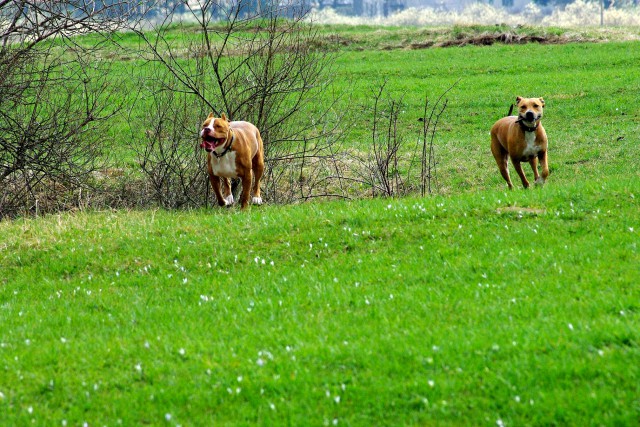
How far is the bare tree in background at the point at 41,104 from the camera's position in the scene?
1341 cm

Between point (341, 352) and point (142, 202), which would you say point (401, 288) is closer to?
point (341, 352)

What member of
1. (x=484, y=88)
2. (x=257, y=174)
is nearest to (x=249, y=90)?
(x=257, y=174)

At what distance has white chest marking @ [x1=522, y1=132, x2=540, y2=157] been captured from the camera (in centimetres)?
1341

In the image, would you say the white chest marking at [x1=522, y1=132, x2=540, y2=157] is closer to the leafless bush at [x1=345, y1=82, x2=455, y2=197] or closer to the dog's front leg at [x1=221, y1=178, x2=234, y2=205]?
the leafless bush at [x1=345, y1=82, x2=455, y2=197]

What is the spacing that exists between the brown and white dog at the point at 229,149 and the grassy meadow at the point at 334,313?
56 cm

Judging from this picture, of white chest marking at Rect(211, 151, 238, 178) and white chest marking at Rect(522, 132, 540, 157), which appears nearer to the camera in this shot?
white chest marking at Rect(211, 151, 238, 178)

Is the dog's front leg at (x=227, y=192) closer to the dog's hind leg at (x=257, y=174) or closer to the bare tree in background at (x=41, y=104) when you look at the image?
the dog's hind leg at (x=257, y=174)

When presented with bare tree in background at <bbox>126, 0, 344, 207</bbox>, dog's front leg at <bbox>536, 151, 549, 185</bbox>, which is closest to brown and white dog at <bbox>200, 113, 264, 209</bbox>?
bare tree in background at <bbox>126, 0, 344, 207</bbox>

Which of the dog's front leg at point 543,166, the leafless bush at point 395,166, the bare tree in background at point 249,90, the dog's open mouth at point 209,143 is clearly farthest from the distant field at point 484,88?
the dog's open mouth at point 209,143

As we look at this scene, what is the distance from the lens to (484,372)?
5.91 meters

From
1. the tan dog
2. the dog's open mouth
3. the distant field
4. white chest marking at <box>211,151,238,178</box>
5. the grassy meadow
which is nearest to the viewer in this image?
the grassy meadow

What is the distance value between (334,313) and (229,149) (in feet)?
17.9

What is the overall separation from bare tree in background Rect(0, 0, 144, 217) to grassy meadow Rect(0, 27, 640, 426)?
247 centimetres

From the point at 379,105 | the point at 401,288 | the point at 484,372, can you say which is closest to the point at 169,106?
the point at 401,288
